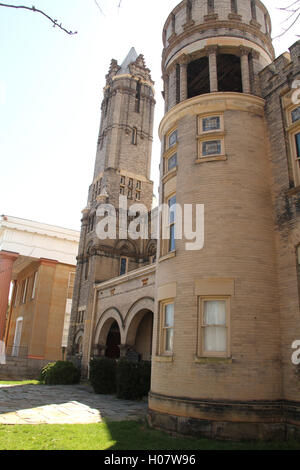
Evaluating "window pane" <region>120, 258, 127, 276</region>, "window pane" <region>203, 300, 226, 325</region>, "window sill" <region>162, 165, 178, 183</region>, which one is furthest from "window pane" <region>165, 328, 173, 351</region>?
"window pane" <region>120, 258, 127, 276</region>

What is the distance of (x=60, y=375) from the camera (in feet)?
79.9

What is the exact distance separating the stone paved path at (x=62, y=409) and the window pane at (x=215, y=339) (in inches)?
161

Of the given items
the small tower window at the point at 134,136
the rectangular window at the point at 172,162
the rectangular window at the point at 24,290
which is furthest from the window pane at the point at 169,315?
the rectangular window at the point at 24,290

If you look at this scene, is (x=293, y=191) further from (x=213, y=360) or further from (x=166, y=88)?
(x=166, y=88)

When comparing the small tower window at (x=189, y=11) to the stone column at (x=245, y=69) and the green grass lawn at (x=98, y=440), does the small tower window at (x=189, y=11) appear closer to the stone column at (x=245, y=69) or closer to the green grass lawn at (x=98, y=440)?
the stone column at (x=245, y=69)

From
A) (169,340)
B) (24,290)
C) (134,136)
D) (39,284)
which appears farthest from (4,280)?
(169,340)

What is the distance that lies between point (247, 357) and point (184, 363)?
72.5 inches

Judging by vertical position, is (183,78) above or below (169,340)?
above

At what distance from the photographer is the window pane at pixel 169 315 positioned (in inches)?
482

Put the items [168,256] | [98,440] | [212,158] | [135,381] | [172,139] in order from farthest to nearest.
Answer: [135,381] < [172,139] < [168,256] < [212,158] < [98,440]

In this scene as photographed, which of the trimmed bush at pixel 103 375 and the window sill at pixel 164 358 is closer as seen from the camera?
the window sill at pixel 164 358

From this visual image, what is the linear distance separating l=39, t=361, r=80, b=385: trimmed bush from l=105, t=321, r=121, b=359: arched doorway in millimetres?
2594

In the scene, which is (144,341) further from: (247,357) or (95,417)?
(247,357)

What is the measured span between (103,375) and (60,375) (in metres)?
5.47
